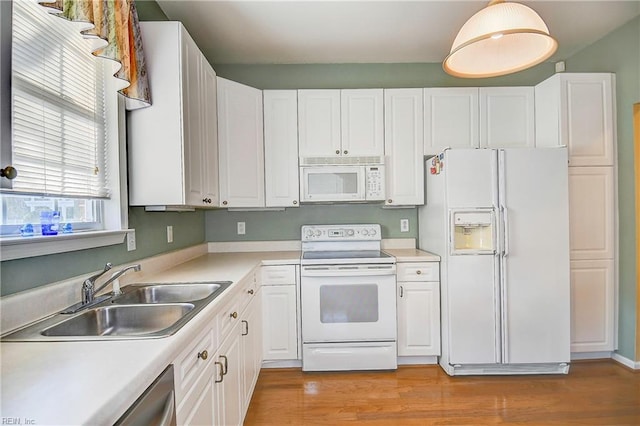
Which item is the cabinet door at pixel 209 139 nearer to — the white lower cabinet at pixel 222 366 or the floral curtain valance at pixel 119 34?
the floral curtain valance at pixel 119 34

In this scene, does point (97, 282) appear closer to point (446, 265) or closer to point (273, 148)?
point (273, 148)

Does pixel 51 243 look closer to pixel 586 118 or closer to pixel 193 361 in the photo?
pixel 193 361

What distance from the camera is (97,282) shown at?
140cm

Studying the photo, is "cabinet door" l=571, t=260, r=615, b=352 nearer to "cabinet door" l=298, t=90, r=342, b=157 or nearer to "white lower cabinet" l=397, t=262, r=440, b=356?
"white lower cabinet" l=397, t=262, r=440, b=356

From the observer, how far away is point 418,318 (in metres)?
2.44

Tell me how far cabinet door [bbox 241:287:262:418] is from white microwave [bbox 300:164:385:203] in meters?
0.96

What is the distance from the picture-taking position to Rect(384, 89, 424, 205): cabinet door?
8.91ft

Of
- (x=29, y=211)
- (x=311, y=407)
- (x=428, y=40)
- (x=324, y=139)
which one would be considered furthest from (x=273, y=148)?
(x=311, y=407)

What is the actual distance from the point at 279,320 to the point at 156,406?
5.46 feet

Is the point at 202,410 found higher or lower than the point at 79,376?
lower

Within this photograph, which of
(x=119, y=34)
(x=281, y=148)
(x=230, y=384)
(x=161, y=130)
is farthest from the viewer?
(x=281, y=148)

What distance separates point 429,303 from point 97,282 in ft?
7.19

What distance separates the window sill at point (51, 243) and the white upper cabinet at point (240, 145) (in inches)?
44.1

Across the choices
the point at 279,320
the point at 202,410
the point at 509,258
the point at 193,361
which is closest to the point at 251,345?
the point at 279,320
